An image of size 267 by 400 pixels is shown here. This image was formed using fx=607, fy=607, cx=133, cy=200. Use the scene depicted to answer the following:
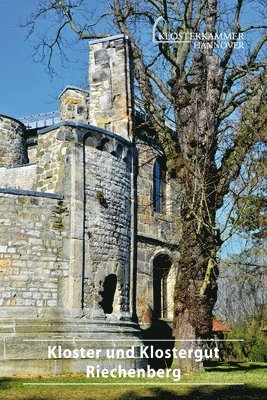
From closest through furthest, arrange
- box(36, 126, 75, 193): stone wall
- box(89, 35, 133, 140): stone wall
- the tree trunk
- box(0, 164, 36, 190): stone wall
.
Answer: the tree trunk → box(36, 126, 75, 193): stone wall → box(89, 35, 133, 140): stone wall → box(0, 164, 36, 190): stone wall

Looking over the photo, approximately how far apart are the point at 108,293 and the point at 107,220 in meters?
1.83

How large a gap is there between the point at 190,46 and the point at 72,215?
6.84m

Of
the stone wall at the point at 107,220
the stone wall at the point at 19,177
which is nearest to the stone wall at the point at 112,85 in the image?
the stone wall at the point at 107,220

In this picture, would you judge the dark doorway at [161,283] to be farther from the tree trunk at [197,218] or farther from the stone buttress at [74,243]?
the tree trunk at [197,218]

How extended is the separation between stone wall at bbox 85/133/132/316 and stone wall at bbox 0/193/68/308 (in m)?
0.74

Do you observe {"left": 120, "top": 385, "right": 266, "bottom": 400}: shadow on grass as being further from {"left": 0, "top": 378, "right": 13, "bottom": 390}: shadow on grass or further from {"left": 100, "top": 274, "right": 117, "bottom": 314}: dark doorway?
{"left": 100, "top": 274, "right": 117, "bottom": 314}: dark doorway

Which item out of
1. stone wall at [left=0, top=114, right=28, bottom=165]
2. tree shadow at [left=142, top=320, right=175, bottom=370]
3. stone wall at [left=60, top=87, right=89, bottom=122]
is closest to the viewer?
stone wall at [left=60, top=87, right=89, bottom=122]

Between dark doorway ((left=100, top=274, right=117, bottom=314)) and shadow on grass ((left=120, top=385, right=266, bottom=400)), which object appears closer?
shadow on grass ((left=120, top=385, right=266, bottom=400))

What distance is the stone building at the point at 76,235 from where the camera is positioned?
41.8 feet

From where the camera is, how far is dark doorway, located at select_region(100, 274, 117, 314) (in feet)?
48.2

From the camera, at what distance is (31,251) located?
13.2 meters

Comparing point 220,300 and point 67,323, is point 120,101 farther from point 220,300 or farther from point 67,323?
point 220,300

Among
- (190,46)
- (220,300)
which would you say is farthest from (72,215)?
(220,300)

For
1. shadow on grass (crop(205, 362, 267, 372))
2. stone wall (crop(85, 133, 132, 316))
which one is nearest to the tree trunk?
stone wall (crop(85, 133, 132, 316))
